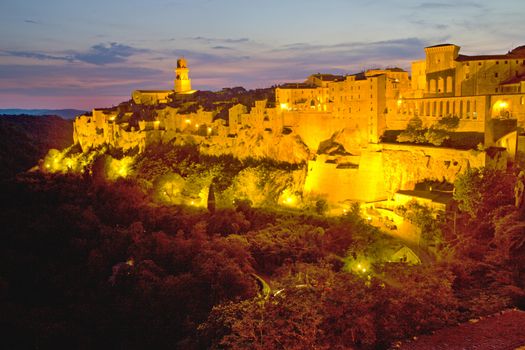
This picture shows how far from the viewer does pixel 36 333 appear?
17031 mm

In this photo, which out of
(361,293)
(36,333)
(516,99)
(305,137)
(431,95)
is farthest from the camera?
(305,137)

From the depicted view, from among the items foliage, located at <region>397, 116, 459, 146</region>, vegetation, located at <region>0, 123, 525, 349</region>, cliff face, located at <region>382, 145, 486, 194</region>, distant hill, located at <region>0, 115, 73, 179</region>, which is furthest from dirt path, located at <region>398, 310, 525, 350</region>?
distant hill, located at <region>0, 115, 73, 179</region>

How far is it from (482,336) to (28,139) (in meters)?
80.2

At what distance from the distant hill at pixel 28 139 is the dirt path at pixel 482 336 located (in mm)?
48692

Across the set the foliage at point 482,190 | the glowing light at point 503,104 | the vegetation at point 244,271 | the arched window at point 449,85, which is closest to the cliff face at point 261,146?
the vegetation at point 244,271

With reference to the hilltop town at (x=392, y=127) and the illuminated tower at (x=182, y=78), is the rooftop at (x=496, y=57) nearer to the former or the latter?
the hilltop town at (x=392, y=127)

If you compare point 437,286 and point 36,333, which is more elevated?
point 437,286

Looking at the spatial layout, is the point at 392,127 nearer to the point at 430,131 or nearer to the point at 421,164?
the point at 430,131

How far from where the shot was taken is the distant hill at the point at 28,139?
202 ft

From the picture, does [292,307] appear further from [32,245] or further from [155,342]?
[32,245]

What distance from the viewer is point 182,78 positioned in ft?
215

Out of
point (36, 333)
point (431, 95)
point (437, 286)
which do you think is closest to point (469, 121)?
point (431, 95)

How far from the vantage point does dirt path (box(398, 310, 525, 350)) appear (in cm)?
1157

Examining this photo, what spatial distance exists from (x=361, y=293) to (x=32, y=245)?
18.5 metres
